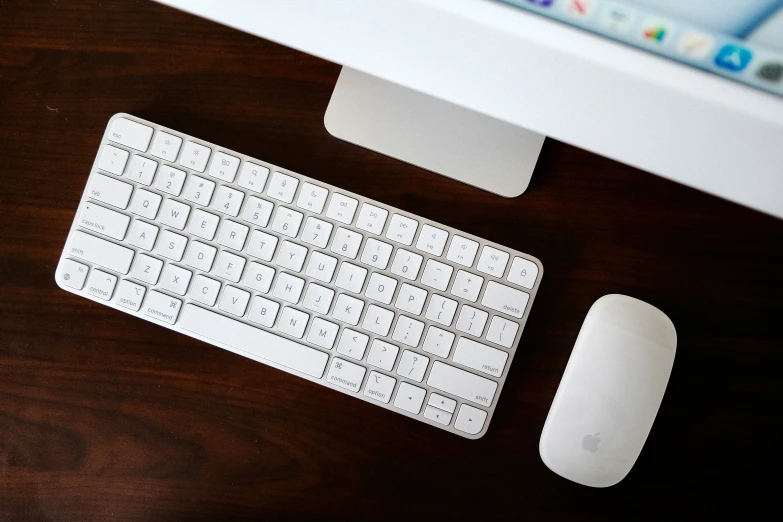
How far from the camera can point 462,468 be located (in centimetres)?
50

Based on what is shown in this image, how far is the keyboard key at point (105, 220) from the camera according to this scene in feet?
1.56

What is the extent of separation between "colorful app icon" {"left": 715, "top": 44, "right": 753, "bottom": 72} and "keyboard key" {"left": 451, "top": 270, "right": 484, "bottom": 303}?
0.23 meters

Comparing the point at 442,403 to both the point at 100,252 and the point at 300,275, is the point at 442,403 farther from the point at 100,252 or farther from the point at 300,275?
the point at 100,252

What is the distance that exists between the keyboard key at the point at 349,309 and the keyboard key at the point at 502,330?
9cm

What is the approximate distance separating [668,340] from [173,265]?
36 centimetres

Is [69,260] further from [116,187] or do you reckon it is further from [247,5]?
[247,5]

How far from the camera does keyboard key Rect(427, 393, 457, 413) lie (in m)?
0.47

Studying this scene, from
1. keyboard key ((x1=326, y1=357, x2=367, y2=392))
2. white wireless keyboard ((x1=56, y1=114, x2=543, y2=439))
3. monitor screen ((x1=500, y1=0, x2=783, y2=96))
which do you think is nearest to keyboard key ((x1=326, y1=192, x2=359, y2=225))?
white wireless keyboard ((x1=56, y1=114, x2=543, y2=439))

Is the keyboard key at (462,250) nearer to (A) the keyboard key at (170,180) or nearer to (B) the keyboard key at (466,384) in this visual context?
(B) the keyboard key at (466,384)

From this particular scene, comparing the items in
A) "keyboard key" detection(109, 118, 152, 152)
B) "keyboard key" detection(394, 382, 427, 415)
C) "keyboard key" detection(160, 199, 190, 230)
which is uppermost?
"keyboard key" detection(109, 118, 152, 152)

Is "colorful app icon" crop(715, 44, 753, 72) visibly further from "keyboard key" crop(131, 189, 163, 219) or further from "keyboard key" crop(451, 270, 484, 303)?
"keyboard key" crop(131, 189, 163, 219)

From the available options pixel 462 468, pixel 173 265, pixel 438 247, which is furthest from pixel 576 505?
pixel 173 265

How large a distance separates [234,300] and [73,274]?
120 mm

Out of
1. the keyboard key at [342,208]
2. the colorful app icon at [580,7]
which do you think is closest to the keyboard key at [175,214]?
the keyboard key at [342,208]
